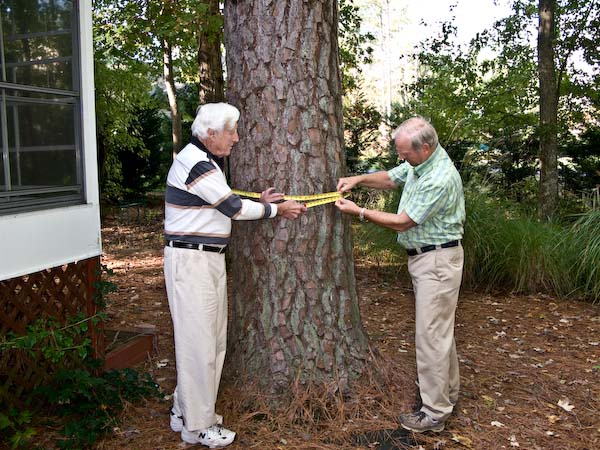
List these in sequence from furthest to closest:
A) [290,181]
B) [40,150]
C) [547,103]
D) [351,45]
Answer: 1. [351,45]
2. [547,103]
3. [40,150]
4. [290,181]

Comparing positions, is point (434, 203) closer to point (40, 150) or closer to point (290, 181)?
point (290, 181)

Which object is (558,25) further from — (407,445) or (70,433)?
(70,433)

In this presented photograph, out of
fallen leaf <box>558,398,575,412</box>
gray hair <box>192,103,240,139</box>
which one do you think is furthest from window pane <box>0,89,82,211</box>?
fallen leaf <box>558,398,575,412</box>

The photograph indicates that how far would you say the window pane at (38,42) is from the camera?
357cm

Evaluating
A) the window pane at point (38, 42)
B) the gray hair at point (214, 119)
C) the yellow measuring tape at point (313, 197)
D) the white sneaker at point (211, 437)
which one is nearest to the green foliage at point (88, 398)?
the white sneaker at point (211, 437)

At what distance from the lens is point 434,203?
328 cm

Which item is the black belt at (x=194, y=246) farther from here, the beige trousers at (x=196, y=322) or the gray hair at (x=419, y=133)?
the gray hair at (x=419, y=133)

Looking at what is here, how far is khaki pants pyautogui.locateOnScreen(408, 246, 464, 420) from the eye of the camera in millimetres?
3406


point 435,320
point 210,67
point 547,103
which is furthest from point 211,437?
point 547,103

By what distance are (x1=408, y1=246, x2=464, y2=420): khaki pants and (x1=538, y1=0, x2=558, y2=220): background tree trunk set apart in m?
6.59

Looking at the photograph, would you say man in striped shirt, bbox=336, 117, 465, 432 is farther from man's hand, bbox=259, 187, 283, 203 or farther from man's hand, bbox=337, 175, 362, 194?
man's hand, bbox=259, 187, 283, 203

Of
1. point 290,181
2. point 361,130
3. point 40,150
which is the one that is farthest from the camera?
point 361,130

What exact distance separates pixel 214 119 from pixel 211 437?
1733 millimetres

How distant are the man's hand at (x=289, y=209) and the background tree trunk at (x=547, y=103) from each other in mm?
7061
